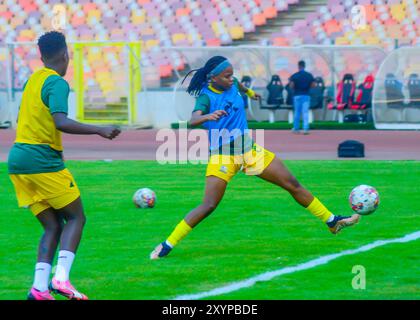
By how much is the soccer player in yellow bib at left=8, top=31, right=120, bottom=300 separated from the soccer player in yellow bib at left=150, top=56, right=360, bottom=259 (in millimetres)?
2193

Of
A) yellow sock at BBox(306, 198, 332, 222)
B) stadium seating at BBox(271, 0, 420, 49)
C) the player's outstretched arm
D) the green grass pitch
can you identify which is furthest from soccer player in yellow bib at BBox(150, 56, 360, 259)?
stadium seating at BBox(271, 0, 420, 49)

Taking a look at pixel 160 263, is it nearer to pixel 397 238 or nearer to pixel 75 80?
pixel 397 238

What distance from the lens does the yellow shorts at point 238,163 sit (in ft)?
35.4

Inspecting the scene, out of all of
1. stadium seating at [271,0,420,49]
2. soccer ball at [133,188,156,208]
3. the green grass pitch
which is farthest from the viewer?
stadium seating at [271,0,420,49]

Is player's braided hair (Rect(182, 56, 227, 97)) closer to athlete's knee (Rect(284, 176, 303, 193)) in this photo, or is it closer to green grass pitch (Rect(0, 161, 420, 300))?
athlete's knee (Rect(284, 176, 303, 193))

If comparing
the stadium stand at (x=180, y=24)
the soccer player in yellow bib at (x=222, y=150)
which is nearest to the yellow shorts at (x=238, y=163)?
the soccer player in yellow bib at (x=222, y=150)

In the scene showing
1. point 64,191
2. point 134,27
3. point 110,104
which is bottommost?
→ point 64,191

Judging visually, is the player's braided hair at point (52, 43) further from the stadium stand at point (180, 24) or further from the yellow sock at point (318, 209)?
the stadium stand at point (180, 24)

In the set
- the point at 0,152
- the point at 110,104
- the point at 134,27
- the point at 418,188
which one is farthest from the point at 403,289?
the point at 134,27

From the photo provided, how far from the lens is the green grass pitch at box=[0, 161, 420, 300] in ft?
30.5

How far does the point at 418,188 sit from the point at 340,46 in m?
15.1

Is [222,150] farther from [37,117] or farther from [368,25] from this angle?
[368,25]

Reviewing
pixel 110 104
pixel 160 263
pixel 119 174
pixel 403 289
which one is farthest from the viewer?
pixel 110 104

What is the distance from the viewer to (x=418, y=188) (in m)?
16.5
